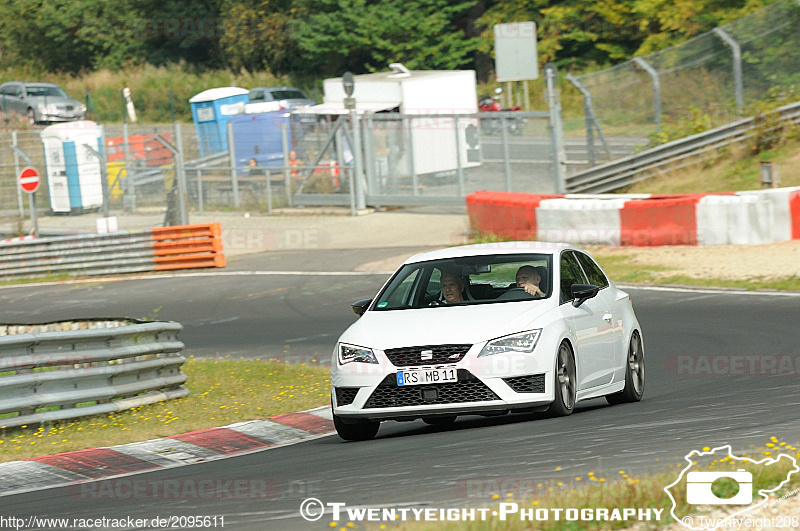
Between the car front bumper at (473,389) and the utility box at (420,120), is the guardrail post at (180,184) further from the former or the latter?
the car front bumper at (473,389)

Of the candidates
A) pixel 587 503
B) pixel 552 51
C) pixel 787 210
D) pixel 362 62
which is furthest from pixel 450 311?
pixel 362 62

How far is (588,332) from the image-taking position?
1026 cm

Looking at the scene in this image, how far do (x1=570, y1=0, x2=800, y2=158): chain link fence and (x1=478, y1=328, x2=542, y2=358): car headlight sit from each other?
21.2 m

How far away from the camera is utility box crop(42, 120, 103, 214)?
37188 mm

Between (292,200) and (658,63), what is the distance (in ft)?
35.0

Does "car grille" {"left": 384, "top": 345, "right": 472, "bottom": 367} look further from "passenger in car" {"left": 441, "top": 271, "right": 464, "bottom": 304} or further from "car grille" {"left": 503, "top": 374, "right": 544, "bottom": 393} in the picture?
"passenger in car" {"left": 441, "top": 271, "right": 464, "bottom": 304}

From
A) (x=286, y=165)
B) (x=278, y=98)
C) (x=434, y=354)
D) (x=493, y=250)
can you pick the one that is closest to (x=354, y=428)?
(x=434, y=354)

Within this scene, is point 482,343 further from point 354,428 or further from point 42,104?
point 42,104

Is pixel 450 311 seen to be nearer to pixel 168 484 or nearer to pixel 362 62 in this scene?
pixel 168 484

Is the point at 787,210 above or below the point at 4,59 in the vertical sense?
below

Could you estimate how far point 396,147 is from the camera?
3384cm

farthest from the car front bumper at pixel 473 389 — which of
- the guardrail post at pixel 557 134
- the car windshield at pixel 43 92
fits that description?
the car windshield at pixel 43 92

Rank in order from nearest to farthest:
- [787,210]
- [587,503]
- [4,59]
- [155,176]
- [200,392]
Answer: [587,503]
[200,392]
[787,210]
[155,176]
[4,59]

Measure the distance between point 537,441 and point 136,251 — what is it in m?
21.1
